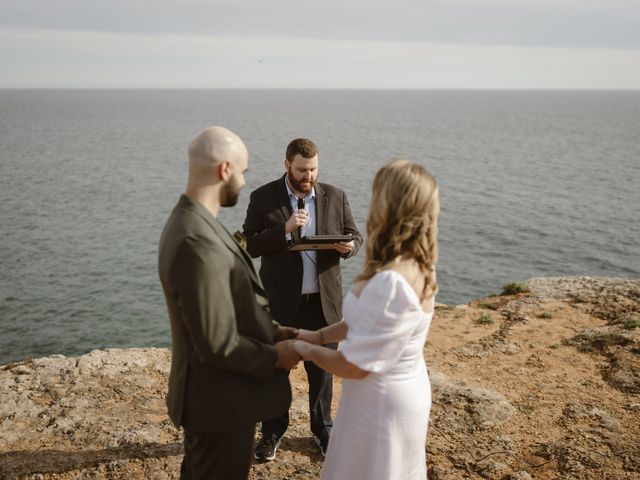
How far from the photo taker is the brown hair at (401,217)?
2.98 m

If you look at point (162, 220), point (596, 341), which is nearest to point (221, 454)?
point (596, 341)

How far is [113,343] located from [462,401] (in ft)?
46.4

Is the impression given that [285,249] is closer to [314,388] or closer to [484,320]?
[314,388]

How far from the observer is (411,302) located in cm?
296

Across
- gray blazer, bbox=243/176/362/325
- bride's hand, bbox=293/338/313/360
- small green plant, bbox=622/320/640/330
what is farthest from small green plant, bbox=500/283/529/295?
bride's hand, bbox=293/338/313/360

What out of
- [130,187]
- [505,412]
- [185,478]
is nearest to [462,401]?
[505,412]

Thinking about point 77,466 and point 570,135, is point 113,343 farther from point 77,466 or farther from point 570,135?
point 570,135

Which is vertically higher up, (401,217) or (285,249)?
(401,217)

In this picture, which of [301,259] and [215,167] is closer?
[215,167]

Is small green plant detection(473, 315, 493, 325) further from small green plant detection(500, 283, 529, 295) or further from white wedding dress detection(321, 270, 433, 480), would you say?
white wedding dress detection(321, 270, 433, 480)

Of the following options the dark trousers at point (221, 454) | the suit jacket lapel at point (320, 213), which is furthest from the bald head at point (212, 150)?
the suit jacket lapel at point (320, 213)

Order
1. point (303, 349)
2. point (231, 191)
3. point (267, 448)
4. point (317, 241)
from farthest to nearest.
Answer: point (267, 448) → point (317, 241) → point (303, 349) → point (231, 191)

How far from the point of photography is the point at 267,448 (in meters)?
5.47

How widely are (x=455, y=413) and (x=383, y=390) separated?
12.3 ft
